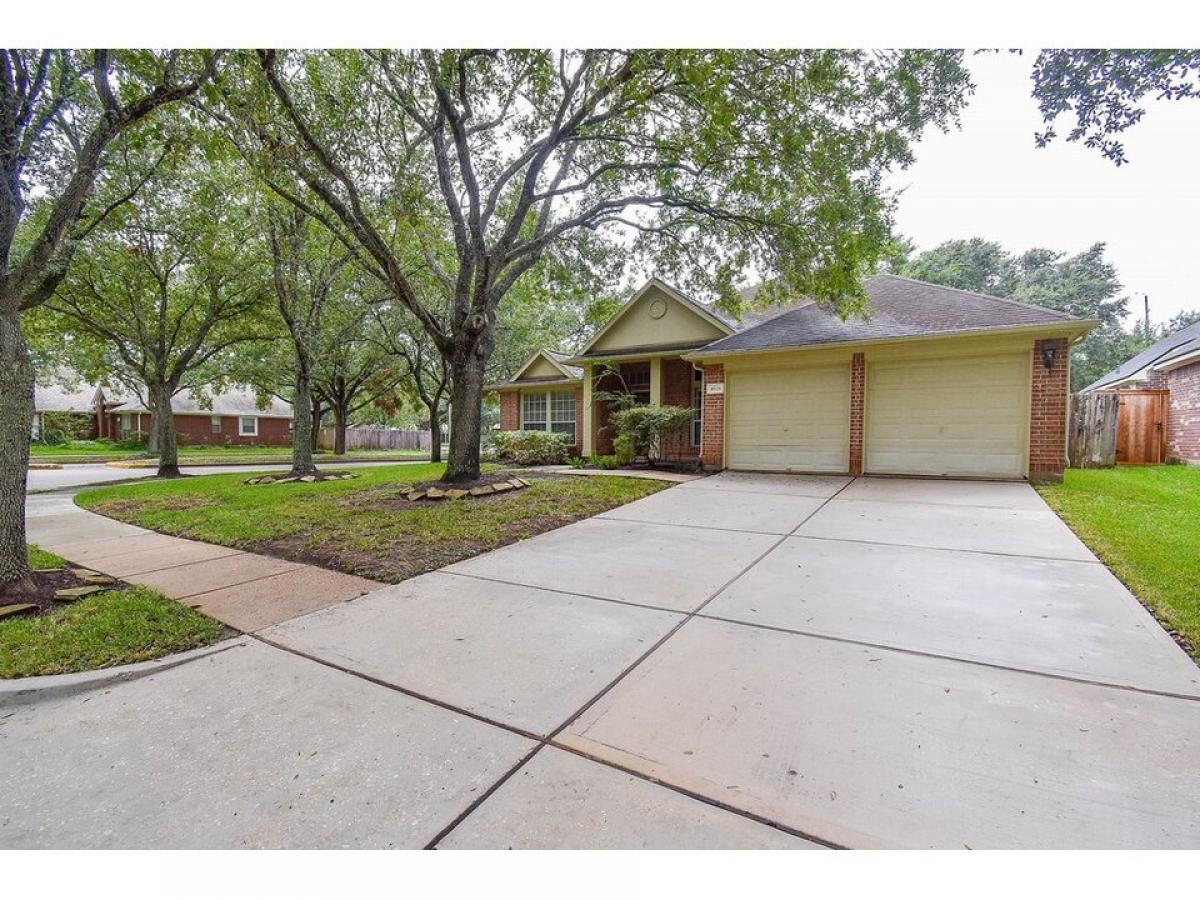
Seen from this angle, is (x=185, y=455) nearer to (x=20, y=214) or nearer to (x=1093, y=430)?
(x=20, y=214)

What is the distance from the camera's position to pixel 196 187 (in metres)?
11.0

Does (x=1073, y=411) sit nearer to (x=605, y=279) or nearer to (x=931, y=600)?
(x=605, y=279)

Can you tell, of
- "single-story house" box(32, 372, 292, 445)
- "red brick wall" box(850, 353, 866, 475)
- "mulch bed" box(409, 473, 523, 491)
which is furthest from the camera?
"single-story house" box(32, 372, 292, 445)

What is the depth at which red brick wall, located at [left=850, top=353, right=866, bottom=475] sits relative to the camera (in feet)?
32.9

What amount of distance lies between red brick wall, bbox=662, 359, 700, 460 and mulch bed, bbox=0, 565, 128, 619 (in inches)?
427

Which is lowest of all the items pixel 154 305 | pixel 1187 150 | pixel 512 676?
pixel 512 676

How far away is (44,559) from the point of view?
4.90 meters

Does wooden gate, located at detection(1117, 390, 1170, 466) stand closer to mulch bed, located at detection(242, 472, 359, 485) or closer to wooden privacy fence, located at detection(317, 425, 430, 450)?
mulch bed, located at detection(242, 472, 359, 485)

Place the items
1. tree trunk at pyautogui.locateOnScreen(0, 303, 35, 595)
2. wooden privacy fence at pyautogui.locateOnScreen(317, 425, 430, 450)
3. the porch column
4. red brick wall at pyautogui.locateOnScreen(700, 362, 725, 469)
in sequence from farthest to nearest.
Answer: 1. wooden privacy fence at pyautogui.locateOnScreen(317, 425, 430, 450)
2. the porch column
3. red brick wall at pyautogui.locateOnScreen(700, 362, 725, 469)
4. tree trunk at pyautogui.locateOnScreen(0, 303, 35, 595)

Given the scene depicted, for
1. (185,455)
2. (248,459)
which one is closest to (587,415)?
(248,459)

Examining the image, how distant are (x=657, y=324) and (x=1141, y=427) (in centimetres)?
1176

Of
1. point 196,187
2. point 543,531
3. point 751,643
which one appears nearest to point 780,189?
point 543,531

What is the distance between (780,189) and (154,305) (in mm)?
15609

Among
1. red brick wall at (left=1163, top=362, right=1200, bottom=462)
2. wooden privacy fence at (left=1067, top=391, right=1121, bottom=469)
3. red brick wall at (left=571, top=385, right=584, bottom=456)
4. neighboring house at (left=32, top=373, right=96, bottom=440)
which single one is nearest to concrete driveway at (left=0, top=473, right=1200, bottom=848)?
wooden privacy fence at (left=1067, top=391, right=1121, bottom=469)
